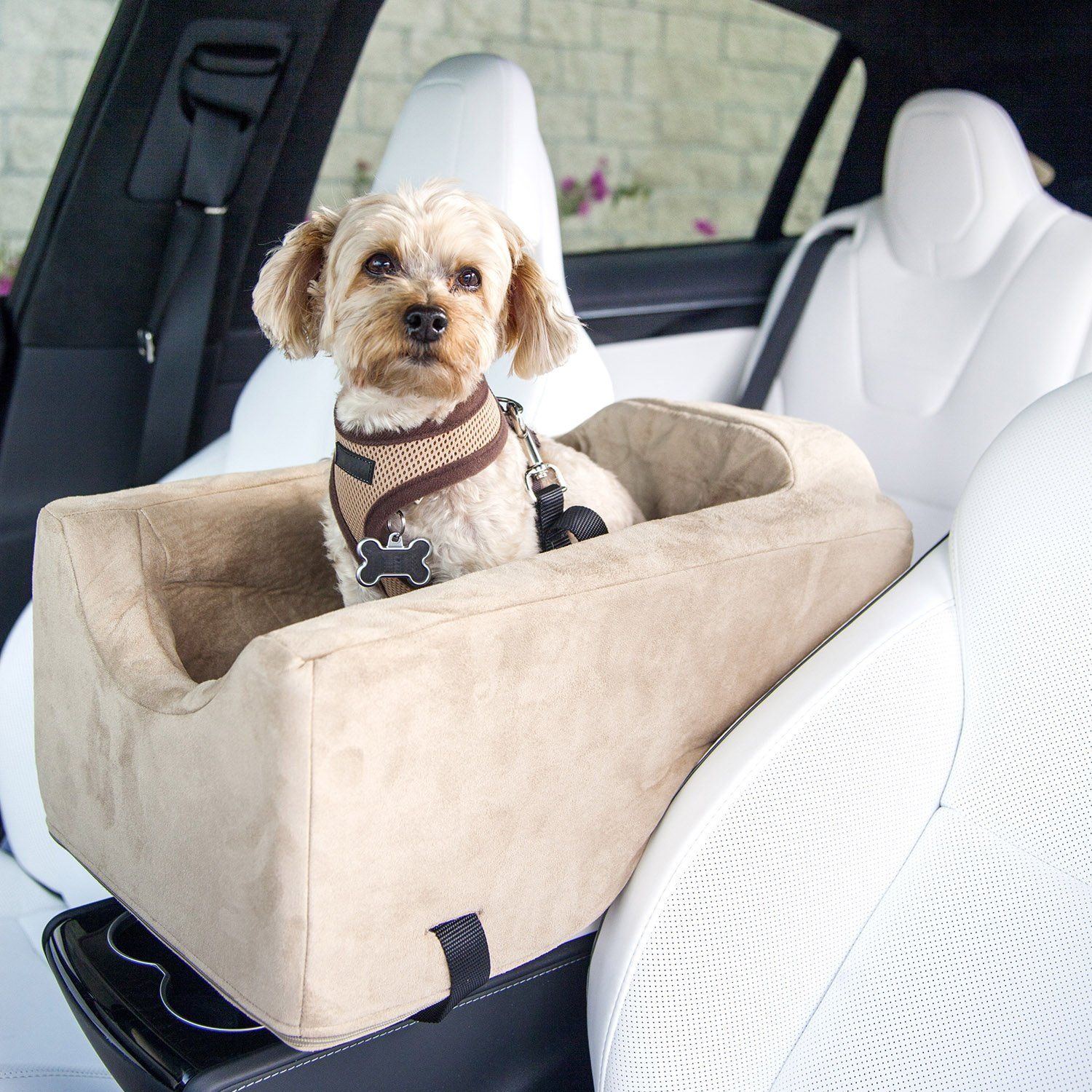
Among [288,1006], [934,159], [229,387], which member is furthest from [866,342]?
[288,1006]

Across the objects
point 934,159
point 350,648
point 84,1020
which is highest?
point 934,159

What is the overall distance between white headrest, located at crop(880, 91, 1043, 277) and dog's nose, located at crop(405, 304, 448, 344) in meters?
1.66

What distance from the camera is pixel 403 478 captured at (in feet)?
4.77

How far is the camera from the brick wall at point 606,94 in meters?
2.21

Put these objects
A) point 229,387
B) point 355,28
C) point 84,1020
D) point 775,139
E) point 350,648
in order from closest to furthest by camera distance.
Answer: point 350,648 < point 84,1020 < point 355,28 < point 229,387 < point 775,139

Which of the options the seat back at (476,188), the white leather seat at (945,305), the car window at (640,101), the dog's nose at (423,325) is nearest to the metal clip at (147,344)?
the seat back at (476,188)

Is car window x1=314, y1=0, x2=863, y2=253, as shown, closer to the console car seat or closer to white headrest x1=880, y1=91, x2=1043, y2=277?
the console car seat

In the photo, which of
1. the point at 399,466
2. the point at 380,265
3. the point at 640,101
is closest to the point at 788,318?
the point at 640,101

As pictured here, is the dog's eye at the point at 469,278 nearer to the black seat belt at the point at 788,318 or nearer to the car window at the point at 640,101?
the car window at the point at 640,101

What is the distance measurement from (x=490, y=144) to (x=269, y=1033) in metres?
1.56

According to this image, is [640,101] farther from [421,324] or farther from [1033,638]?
[1033,638]

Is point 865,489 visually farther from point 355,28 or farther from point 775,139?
point 775,139

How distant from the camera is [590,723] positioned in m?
1.19

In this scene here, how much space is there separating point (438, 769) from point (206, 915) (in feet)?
0.95
